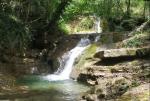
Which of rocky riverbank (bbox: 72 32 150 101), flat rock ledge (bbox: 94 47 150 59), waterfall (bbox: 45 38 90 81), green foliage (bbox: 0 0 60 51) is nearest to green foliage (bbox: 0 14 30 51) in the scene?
green foliage (bbox: 0 0 60 51)

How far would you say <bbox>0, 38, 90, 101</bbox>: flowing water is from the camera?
15.6 meters

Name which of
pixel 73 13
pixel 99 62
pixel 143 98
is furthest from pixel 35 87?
pixel 73 13

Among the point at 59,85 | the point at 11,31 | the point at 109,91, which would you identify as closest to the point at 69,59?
the point at 59,85

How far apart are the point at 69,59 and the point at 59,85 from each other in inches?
231

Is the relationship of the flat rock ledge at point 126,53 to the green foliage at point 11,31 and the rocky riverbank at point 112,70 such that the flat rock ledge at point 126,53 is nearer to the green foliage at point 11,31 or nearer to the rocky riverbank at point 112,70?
the rocky riverbank at point 112,70

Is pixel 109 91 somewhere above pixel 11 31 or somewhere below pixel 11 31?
below

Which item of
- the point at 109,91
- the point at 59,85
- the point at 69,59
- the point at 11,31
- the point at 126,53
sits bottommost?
the point at 59,85

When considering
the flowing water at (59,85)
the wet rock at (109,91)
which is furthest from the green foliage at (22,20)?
the wet rock at (109,91)

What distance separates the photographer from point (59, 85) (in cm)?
1934

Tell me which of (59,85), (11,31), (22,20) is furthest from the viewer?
(22,20)

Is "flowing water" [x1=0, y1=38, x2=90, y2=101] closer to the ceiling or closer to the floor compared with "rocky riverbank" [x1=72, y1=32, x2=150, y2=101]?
closer to the floor

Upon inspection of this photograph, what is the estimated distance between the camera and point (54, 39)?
2834 centimetres

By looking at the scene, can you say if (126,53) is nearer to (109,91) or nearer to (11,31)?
(11,31)

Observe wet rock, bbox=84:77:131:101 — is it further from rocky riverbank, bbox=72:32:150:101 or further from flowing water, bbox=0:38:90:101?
flowing water, bbox=0:38:90:101
